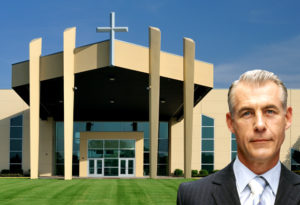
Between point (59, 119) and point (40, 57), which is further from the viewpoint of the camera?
point (59, 119)

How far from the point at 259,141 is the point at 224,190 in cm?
36

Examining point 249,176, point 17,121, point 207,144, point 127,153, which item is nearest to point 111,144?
point 127,153

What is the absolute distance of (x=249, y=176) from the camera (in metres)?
2.06

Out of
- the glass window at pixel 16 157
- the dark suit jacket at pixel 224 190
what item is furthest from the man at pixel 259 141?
the glass window at pixel 16 157

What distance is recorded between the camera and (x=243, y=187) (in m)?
2.08

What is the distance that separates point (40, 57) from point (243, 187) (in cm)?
3250

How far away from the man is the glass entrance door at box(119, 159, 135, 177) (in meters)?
44.7

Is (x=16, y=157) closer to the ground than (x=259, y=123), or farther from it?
closer to the ground

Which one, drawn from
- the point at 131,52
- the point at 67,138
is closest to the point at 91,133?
the point at 67,138

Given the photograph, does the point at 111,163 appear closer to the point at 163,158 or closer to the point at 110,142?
the point at 110,142

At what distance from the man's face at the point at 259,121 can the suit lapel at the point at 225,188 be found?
16 cm

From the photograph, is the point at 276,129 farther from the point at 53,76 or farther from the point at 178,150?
the point at 178,150

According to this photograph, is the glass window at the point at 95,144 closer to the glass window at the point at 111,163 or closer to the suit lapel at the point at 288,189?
the glass window at the point at 111,163

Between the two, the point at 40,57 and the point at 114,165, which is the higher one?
the point at 40,57
